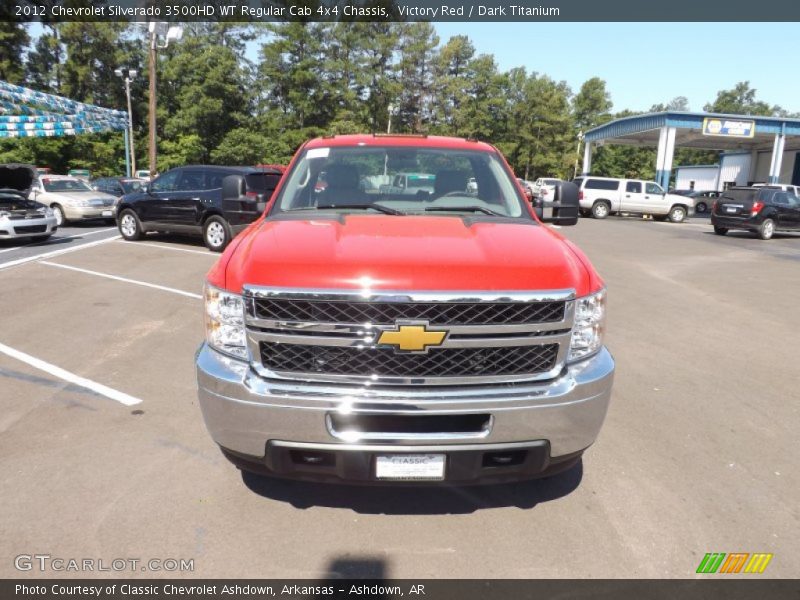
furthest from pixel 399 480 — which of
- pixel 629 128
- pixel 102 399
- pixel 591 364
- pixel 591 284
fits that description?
pixel 629 128

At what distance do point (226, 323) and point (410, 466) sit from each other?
1.07m

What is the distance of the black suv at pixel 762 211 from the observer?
66.6 ft

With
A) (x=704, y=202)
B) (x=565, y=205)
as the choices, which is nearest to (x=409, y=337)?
(x=565, y=205)

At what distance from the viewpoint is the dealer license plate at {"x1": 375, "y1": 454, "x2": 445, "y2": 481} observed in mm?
2631

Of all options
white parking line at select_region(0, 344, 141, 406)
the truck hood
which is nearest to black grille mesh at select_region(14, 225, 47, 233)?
white parking line at select_region(0, 344, 141, 406)

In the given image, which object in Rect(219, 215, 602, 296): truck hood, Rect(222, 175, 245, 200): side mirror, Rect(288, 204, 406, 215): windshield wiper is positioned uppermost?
Rect(222, 175, 245, 200): side mirror

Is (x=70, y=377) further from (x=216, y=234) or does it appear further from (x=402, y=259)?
(x=216, y=234)

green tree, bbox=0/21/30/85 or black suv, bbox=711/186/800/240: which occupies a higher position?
green tree, bbox=0/21/30/85

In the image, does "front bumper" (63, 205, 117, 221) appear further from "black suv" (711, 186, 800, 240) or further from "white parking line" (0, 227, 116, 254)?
"black suv" (711, 186, 800, 240)

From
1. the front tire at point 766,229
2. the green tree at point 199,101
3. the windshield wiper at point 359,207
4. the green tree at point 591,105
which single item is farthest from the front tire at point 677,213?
the green tree at point 591,105

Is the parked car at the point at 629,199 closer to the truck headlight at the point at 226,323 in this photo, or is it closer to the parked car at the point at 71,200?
the parked car at the point at 71,200

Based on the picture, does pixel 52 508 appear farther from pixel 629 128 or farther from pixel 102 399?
pixel 629 128

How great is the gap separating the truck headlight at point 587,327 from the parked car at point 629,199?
26.3 m

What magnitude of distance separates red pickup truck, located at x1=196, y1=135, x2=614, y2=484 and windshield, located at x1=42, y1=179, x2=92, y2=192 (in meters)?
18.5
